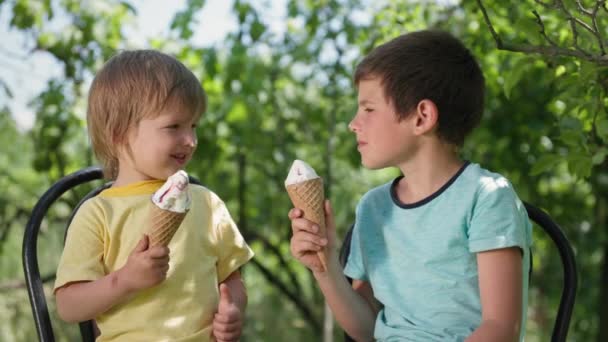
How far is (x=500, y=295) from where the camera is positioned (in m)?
1.79

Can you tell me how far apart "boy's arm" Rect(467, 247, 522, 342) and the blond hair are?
26.5 inches

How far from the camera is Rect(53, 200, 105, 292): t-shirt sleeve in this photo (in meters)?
1.88

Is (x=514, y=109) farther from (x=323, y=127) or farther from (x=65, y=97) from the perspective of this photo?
(x=65, y=97)

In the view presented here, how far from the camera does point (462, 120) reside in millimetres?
1988

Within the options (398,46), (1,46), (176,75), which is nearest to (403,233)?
(398,46)

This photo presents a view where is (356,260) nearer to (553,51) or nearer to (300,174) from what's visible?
(300,174)

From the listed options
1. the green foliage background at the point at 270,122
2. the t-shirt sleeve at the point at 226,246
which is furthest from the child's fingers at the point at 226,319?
the green foliage background at the point at 270,122

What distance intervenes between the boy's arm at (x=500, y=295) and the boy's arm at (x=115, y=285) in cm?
59

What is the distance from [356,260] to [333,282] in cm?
14

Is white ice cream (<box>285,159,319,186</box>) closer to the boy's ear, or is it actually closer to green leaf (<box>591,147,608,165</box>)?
the boy's ear

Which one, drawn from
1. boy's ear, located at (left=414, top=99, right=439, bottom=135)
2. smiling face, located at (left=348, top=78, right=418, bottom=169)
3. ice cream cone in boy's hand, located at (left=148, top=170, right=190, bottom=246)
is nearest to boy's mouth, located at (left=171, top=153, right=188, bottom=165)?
ice cream cone in boy's hand, located at (left=148, top=170, right=190, bottom=246)

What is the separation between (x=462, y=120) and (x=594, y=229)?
10.6ft

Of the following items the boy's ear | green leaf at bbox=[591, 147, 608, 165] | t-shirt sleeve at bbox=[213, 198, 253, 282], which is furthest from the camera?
green leaf at bbox=[591, 147, 608, 165]

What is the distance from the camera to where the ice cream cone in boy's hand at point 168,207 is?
172 centimetres
